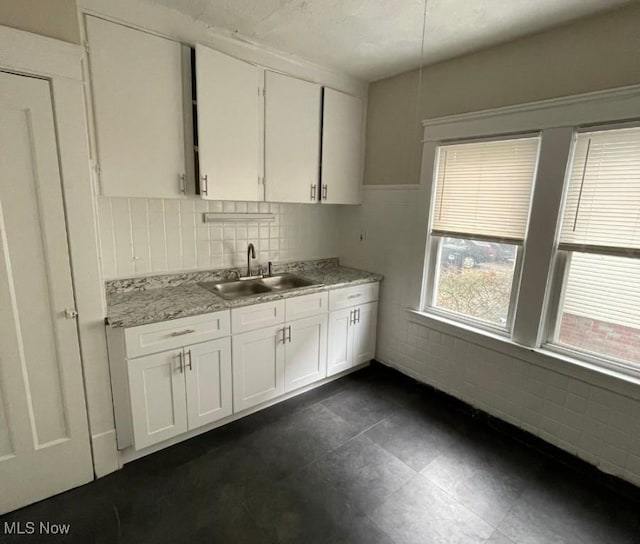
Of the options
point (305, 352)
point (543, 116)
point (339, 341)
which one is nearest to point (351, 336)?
point (339, 341)

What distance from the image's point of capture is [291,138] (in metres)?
2.58

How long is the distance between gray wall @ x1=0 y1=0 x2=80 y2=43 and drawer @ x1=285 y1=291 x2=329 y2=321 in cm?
182

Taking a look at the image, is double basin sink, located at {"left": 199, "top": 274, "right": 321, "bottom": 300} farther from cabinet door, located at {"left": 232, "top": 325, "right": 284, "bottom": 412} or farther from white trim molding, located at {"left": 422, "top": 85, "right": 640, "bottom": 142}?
white trim molding, located at {"left": 422, "top": 85, "right": 640, "bottom": 142}

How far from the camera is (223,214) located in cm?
262

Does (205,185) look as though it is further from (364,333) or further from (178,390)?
(364,333)

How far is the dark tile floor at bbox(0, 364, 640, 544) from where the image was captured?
62.0 inches

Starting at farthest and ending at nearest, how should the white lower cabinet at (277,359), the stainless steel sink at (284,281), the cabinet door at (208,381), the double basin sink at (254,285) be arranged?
the stainless steel sink at (284,281), the double basin sink at (254,285), the white lower cabinet at (277,359), the cabinet door at (208,381)

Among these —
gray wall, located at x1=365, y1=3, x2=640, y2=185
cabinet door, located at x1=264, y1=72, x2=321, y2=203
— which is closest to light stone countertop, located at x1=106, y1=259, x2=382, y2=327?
cabinet door, located at x1=264, y1=72, x2=321, y2=203

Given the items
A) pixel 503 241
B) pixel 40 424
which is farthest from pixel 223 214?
pixel 503 241

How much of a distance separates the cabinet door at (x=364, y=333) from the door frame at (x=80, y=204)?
74.0 inches

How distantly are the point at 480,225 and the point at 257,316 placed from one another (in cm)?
172

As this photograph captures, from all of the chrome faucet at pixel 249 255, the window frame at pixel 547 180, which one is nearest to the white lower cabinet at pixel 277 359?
the chrome faucet at pixel 249 255

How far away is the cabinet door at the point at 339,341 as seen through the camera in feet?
9.08

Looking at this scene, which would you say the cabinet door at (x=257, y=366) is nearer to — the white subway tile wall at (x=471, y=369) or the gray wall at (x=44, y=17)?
the white subway tile wall at (x=471, y=369)
